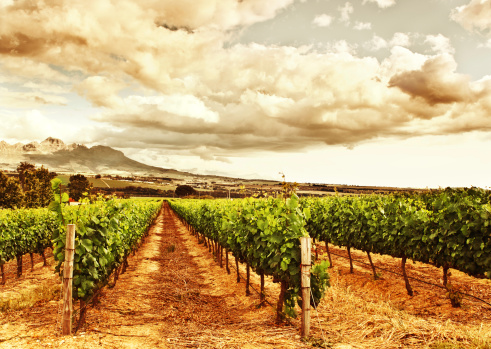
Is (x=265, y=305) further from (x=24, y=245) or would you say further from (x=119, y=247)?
(x=24, y=245)

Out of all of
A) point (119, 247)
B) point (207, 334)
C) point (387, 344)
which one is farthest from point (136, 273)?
point (387, 344)

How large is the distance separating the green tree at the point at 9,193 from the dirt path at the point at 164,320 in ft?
162

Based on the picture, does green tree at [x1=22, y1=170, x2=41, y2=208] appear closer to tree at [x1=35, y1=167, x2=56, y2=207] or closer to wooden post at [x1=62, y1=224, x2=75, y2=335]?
tree at [x1=35, y1=167, x2=56, y2=207]

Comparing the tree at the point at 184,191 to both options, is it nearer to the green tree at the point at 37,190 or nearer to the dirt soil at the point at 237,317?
the green tree at the point at 37,190

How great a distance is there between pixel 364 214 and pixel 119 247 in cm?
908

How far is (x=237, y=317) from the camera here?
8219 mm

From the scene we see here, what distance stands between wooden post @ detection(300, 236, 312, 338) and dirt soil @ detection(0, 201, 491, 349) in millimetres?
256

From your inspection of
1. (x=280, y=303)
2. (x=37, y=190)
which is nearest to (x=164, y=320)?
(x=280, y=303)

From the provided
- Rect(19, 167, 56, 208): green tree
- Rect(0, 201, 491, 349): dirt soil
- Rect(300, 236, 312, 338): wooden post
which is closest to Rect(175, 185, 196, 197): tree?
Rect(19, 167, 56, 208): green tree

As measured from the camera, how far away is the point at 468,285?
438 inches

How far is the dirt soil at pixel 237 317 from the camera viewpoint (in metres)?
6.04

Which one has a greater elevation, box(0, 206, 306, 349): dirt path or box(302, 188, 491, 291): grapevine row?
box(302, 188, 491, 291): grapevine row

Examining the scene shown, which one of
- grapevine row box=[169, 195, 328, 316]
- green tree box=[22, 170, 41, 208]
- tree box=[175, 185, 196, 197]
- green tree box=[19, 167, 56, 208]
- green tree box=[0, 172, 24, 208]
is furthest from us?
tree box=[175, 185, 196, 197]

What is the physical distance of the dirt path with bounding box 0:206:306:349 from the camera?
241 inches
